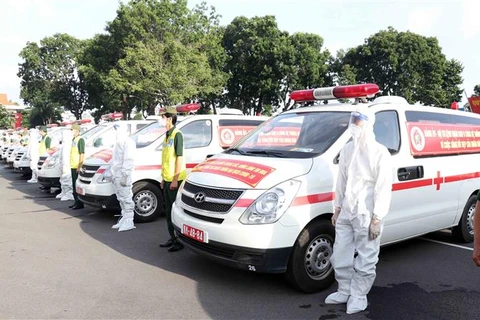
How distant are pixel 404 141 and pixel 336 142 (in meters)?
0.98

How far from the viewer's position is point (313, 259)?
396 cm

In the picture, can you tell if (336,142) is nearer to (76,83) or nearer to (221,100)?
(221,100)

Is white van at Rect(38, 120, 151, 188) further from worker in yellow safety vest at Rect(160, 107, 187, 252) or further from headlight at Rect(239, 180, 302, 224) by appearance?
headlight at Rect(239, 180, 302, 224)

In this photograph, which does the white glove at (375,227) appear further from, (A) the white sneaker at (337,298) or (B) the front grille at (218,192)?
(B) the front grille at (218,192)

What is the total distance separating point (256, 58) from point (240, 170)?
1201 inches

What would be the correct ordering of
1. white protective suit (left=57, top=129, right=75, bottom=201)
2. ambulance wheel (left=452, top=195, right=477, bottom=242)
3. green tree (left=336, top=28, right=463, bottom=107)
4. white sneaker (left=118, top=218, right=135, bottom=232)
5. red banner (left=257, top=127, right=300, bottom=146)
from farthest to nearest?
green tree (left=336, top=28, right=463, bottom=107), white protective suit (left=57, top=129, right=75, bottom=201), white sneaker (left=118, top=218, right=135, bottom=232), ambulance wheel (left=452, top=195, right=477, bottom=242), red banner (left=257, top=127, right=300, bottom=146)

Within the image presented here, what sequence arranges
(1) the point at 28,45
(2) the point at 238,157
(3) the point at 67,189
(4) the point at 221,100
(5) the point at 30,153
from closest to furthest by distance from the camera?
1. (2) the point at 238,157
2. (3) the point at 67,189
3. (5) the point at 30,153
4. (4) the point at 221,100
5. (1) the point at 28,45

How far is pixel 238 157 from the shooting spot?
14.8 ft

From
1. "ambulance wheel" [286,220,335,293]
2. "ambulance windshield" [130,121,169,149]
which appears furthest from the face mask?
"ambulance windshield" [130,121,169,149]

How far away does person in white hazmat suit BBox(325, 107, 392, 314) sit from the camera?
348 centimetres

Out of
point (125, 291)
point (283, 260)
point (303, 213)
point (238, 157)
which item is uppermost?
point (238, 157)

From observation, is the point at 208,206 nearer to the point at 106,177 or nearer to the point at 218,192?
the point at 218,192

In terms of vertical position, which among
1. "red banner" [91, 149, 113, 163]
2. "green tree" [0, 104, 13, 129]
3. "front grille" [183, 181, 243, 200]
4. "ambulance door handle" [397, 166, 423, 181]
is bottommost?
"front grille" [183, 181, 243, 200]

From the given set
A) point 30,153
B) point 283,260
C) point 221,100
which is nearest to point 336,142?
point 283,260
